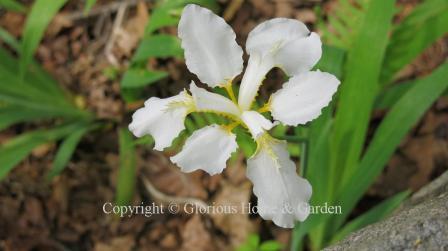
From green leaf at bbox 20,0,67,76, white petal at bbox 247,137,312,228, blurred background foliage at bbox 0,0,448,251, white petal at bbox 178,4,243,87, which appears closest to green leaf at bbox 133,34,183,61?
blurred background foliage at bbox 0,0,448,251

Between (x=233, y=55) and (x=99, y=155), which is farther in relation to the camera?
(x=99, y=155)

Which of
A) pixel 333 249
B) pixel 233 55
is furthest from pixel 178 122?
pixel 333 249

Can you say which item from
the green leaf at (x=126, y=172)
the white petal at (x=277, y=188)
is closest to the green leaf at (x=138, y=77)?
the green leaf at (x=126, y=172)

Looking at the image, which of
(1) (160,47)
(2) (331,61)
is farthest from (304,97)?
(1) (160,47)

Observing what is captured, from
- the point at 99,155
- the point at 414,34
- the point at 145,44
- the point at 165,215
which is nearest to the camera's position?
the point at 414,34

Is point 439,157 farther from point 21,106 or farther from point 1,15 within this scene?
point 1,15

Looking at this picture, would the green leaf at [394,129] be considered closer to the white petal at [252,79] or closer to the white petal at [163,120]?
the white petal at [252,79]
